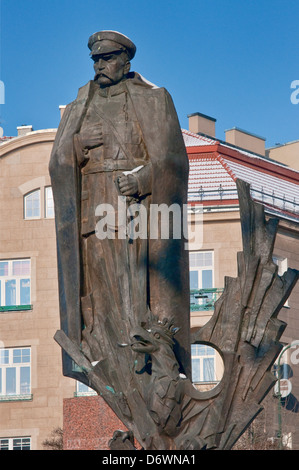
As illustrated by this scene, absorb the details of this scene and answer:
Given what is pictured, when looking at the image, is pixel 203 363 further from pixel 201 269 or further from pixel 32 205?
pixel 32 205

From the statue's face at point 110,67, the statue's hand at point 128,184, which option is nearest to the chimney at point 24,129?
the statue's face at point 110,67

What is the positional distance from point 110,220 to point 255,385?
2.25 metres

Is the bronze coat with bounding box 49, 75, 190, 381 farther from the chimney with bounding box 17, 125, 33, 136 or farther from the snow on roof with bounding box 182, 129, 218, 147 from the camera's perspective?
the chimney with bounding box 17, 125, 33, 136

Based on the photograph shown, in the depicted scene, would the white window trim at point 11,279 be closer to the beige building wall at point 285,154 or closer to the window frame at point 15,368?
the window frame at point 15,368

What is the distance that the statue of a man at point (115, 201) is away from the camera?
14883 millimetres

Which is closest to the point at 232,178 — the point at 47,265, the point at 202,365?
the point at 202,365

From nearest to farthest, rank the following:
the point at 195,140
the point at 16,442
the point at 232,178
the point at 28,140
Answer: the point at 16,442 → the point at 232,178 → the point at 28,140 → the point at 195,140

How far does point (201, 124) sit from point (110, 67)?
36.7m

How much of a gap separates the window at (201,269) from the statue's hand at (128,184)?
2814cm

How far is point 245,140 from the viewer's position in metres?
54.5

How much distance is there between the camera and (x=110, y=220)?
15.0m

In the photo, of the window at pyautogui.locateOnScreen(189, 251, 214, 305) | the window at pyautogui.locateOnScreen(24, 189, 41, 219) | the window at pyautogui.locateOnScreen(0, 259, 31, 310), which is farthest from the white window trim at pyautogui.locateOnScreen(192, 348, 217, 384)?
the window at pyautogui.locateOnScreen(24, 189, 41, 219)

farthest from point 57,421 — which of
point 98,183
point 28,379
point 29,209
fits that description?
point 98,183
